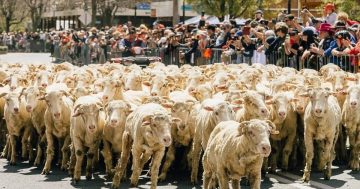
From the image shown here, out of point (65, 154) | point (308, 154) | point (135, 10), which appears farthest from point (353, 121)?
point (135, 10)

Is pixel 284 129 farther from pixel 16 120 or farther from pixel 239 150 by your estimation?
pixel 16 120

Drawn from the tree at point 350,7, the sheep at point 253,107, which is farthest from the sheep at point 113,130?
the tree at point 350,7

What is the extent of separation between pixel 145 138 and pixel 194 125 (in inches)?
58.9

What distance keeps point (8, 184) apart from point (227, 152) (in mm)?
4215

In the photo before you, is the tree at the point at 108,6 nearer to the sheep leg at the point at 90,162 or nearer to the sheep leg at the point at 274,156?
the sheep leg at the point at 274,156

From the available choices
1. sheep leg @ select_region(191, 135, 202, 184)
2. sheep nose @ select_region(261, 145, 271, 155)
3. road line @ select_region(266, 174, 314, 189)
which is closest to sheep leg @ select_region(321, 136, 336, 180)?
road line @ select_region(266, 174, 314, 189)

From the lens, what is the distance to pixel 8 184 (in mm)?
12383

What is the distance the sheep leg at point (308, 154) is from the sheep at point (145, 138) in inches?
92.8

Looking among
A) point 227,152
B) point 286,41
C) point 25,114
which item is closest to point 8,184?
point 25,114

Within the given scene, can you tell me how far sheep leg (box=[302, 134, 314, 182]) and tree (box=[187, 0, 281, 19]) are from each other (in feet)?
111

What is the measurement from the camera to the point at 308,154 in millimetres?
12500

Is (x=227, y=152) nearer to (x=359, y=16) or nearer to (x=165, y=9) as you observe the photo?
(x=359, y=16)

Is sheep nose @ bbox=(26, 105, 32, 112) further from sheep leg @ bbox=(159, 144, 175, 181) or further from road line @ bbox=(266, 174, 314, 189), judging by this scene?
road line @ bbox=(266, 174, 314, 189)

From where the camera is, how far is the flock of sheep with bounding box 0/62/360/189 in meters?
10.5
